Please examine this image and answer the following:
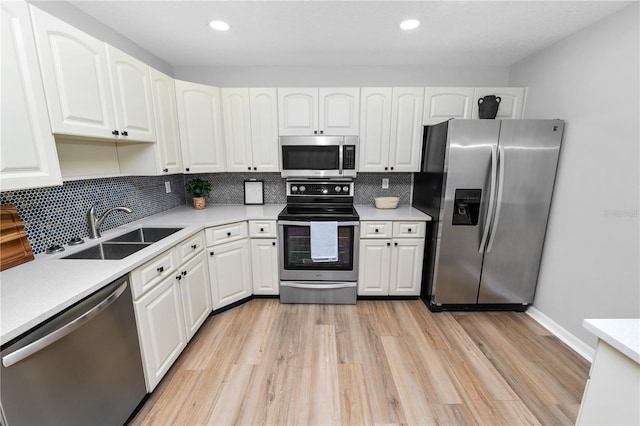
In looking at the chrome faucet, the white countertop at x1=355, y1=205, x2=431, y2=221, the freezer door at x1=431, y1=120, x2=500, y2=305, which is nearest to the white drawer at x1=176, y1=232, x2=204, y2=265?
the chrome faucet

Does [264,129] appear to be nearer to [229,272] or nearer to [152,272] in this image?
[229,272]

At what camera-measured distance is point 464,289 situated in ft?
7.99

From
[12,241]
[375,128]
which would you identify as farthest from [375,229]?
A: [12,241]

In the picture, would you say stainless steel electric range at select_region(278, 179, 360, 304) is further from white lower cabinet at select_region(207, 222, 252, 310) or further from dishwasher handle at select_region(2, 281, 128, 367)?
dishwasher handle at select_region(2, 281, 128, 367)

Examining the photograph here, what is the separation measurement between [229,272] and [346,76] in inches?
94.9

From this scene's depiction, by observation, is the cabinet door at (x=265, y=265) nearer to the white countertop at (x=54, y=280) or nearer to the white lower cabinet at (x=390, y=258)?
the white countertop at (x=54, y=280)

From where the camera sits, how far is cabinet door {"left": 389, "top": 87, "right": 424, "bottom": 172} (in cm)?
258

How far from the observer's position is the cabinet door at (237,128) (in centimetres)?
262

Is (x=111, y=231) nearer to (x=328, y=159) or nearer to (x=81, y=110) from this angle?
(x=81, y=110)

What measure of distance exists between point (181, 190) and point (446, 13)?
304 centimetres

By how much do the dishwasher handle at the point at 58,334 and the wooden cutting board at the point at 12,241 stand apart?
602mm

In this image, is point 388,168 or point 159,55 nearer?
point 159,55

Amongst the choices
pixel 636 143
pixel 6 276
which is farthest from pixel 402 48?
pixel 6 276

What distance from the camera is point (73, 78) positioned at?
137 cm
